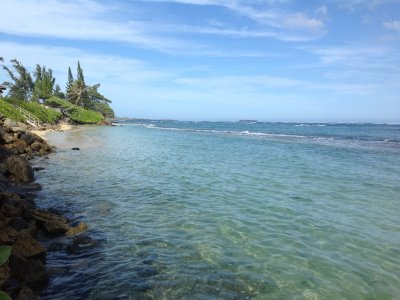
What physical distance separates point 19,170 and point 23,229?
875cm

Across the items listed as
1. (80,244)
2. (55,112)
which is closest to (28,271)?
(80,244)

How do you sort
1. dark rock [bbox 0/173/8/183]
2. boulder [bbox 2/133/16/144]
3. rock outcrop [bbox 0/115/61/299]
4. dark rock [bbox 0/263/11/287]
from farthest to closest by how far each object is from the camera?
boulder [bbox 2/133/16/144]
dark rock [bbox 0/173/8/183]
rock outcrop [bbox 0/115/61/299]
dark rock [bbox 0/263/11/287]

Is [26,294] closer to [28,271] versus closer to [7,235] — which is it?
[28,271]

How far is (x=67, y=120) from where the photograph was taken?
81438mm

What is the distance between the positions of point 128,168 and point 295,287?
1682 cm

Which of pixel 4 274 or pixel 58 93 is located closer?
pixel 4 274

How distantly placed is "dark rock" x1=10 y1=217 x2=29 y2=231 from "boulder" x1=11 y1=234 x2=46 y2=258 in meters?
1.37

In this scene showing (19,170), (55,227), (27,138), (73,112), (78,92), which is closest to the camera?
(55,227)

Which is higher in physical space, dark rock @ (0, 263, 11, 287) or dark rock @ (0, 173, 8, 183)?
dark rock @ (0, 173, 8, 183)

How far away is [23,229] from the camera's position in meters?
9.48

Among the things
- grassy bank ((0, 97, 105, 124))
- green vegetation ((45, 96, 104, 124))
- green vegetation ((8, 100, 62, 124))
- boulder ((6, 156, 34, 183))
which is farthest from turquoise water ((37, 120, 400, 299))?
green vegetation ((45, 96, 104, 124))

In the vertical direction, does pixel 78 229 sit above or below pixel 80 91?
below

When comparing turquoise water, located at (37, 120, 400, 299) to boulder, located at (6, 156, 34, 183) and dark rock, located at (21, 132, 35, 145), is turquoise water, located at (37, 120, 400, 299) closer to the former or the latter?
boulder, located at (6, 156, 34, 183)

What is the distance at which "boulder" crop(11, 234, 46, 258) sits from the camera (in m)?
8.06
